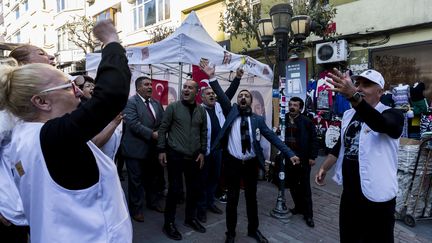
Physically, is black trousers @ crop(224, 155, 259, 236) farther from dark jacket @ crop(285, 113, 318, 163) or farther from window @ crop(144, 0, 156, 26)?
window @ crop(144, 0, 156, 26)

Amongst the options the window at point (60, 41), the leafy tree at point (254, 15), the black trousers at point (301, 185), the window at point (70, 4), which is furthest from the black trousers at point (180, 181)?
the window at point (60, 41)

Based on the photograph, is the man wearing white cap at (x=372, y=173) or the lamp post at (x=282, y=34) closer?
the man wearing white cap at (x=372, y=173)

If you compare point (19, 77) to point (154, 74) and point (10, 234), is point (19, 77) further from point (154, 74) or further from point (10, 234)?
point (154, 74)

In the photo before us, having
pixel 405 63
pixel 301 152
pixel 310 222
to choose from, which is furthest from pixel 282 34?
pixel 405 63

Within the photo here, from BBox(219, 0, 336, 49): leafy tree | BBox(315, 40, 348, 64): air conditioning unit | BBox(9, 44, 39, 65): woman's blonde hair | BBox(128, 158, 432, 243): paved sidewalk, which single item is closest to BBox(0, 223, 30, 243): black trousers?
BBox(9, 44, 39, 65): woman's blonde hair

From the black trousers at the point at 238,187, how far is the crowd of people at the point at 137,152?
0.5 inches

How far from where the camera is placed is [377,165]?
2.60 metres

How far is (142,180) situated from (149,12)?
49.0 ft

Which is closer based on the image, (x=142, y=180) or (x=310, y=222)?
(x=310, y=222)

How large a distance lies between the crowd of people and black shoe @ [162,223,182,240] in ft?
0.04

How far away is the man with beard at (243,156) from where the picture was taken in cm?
385

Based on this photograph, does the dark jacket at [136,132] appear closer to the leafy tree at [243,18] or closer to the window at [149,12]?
the leafy tree at [243,18]

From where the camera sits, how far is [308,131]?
190 inches

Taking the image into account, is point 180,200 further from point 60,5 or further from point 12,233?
point 60,5
